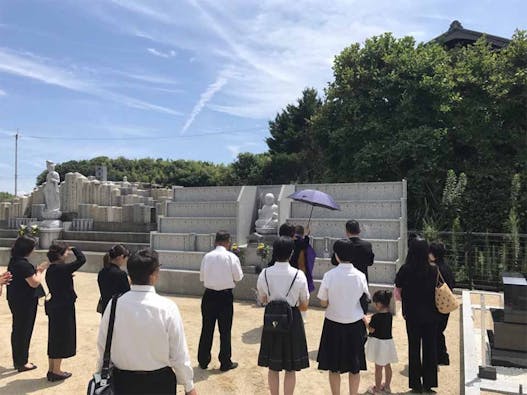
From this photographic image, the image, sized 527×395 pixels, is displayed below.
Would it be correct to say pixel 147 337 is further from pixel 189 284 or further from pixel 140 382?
pixel 189 284

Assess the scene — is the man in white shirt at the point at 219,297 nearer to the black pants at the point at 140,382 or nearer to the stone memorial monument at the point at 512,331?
the black pants at the point at 140,382

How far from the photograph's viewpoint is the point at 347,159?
1517cm

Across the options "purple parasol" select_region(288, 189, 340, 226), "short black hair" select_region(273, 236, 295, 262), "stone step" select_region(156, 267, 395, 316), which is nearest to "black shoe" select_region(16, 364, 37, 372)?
"short black hair" select_region(273, 236, 295, 262)

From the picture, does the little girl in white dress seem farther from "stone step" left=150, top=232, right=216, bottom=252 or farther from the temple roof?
the temple roof


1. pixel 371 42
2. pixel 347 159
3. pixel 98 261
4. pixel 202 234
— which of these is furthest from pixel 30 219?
pixel 371 42

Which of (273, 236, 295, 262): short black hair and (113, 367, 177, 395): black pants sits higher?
(273, 236, 295, 262): short black hair

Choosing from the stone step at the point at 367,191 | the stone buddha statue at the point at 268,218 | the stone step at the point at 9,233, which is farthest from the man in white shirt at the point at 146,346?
the stone step at the point at 9,233

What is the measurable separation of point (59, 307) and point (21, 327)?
74 centimetres

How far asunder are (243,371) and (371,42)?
45.6 feet

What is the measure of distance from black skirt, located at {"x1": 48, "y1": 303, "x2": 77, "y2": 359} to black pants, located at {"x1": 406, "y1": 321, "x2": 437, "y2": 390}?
147 inches

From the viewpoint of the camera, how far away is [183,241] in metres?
10.3

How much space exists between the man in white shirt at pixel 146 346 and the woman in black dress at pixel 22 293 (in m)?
2.83

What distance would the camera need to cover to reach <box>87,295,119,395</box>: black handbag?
2.28 meters

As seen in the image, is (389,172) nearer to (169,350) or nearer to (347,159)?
(347,159)
